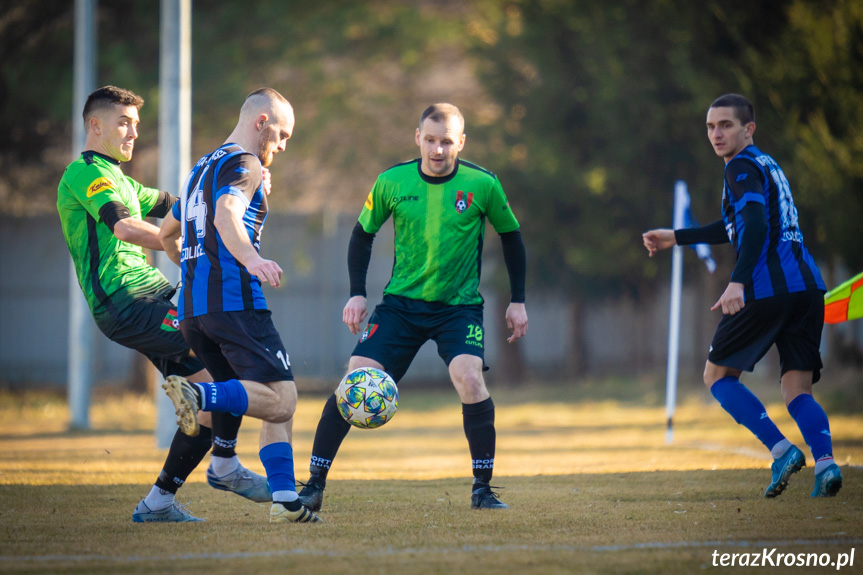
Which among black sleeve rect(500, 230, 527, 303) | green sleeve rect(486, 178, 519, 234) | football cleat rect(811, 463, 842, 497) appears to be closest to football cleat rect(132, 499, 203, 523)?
black sleeve rect(500, 230, 527, 303)

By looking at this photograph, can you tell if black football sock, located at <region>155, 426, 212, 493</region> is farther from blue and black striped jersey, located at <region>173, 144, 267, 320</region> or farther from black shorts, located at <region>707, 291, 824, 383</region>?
black shorts, located at <region>707, 291, 824, 383</region>

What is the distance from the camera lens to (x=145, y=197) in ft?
20.0

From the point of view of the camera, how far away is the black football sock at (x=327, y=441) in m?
5.57

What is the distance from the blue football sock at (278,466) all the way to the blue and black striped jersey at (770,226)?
305 cm

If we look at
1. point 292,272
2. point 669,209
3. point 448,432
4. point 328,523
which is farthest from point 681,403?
point 328,523

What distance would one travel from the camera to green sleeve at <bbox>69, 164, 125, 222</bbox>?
18.2 ft

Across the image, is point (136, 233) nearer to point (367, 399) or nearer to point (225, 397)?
point (225, 397)

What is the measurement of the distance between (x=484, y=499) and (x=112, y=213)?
281cm

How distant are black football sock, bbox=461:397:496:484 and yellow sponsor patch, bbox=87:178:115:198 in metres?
2.59

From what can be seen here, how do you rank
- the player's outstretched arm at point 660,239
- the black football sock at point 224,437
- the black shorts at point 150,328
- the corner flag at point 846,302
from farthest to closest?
the corner flag at point 846,302
the player's outstretched arm at point 660,239
the black football sock at point 224,437
the black shorts at point 150,328

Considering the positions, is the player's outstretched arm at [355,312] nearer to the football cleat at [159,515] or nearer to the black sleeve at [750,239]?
the football cleat at [159,515]

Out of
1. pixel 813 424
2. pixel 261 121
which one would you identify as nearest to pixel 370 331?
pixel 261 121

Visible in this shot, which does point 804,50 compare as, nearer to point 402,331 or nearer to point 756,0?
point 756,0

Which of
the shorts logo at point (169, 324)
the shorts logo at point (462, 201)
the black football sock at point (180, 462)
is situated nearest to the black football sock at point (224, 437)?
the black football sock at point (180, 462)
